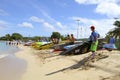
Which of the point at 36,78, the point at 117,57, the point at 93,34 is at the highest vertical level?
the point at 93,34

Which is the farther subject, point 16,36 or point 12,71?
point 16,36

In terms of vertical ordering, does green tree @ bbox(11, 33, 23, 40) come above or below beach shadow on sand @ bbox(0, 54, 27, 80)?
above

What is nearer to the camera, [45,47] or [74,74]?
[74,74]

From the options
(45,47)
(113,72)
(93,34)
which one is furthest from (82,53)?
(45,47)

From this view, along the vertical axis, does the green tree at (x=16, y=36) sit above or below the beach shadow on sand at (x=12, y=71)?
above

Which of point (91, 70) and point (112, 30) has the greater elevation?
point (112, 30)

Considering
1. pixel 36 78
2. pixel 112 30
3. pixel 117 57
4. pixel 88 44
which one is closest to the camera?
pixel 36 78

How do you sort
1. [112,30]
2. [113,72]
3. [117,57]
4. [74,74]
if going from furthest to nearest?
[112,30]
[117,57]
[74,74]
[113,72]

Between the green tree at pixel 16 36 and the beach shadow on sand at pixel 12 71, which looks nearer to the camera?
the beach shadow on sand at pixel 12 71

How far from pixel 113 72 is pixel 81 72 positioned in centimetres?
140

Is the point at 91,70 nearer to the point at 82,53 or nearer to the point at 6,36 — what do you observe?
the point at 82,53

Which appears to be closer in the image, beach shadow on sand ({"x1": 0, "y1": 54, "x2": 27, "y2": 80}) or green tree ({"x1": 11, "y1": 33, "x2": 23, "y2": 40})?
beach shadow on sand ({"x1": 0, "y1": 54, "x2": 27, "y2": 80})

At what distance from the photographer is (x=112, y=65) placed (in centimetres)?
981

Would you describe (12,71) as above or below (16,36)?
below
